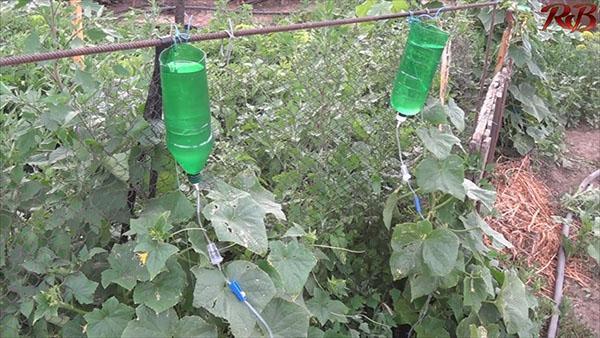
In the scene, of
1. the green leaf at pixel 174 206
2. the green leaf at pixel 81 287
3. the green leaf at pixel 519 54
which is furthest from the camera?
the green leaf at pixel 519 54

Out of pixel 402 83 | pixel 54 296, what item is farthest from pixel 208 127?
pixel 402 83

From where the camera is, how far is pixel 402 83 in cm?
194

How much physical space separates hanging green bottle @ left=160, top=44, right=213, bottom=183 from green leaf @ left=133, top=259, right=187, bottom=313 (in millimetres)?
267

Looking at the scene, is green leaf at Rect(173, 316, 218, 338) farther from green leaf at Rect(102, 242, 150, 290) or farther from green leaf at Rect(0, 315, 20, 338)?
green leaf at Rect(0, 315, 20, 338)

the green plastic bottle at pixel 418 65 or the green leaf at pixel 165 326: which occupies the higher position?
the green plastic bottle at pixel 418 65

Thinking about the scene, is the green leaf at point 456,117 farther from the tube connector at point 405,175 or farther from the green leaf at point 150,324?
the green leaf at point 150,324

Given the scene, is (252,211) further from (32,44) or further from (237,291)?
(32,44)

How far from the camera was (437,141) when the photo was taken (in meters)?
1.96

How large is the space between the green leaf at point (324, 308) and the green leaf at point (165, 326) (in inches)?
15.9

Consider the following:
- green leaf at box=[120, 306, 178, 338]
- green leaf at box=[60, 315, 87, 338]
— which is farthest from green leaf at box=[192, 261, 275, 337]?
green leaf at box=[60, 315, 87, 338]

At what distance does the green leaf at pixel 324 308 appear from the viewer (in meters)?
1.80

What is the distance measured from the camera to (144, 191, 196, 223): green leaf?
1543 mm

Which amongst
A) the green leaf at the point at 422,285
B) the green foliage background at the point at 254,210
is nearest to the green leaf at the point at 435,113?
the green foliage background at the point at 254,210

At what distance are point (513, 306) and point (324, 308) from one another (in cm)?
74
